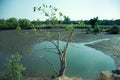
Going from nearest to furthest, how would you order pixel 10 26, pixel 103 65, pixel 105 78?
pixel 105 78 < pixel 103 65 < pixel 10 26

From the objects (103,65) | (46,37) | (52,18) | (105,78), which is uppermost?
(52,18)

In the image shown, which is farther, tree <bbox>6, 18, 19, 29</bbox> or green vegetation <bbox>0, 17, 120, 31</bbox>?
tree <bbox>6, 18, 19, 29</bbox>

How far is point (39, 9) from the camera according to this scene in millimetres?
18438

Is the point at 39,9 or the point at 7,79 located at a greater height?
the point at 39,9

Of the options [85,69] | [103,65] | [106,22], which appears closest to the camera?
[85,69]

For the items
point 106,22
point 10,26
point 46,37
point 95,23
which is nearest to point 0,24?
point 10,26

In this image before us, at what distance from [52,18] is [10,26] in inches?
4079

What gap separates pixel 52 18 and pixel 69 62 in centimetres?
1060

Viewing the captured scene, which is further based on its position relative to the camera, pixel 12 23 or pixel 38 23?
pixel 12 23

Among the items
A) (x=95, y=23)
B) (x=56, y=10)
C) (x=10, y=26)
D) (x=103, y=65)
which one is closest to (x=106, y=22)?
(x=95, y=23)

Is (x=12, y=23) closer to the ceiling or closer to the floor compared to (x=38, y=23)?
closer to the floor

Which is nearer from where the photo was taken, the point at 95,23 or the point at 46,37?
the point at 46,37

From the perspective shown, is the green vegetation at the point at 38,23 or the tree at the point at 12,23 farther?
the tree at the point at 12,23

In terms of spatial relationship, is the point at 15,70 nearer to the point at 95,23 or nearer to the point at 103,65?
the point at 103,65
